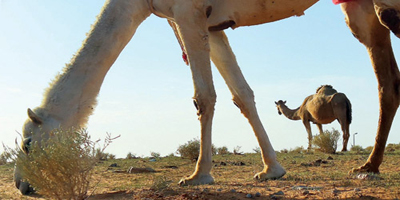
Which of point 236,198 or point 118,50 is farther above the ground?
point 118,50

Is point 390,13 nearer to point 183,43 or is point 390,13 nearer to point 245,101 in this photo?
point 245,101

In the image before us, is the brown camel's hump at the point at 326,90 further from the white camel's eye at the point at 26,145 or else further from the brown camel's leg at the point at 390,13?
the white camel's eye at the point at 26,145

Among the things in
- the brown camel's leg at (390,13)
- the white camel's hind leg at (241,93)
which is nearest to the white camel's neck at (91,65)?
the white camel's hind leg at (241,93)

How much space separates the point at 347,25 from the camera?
556 cm

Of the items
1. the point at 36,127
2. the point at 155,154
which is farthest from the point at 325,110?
the point at 36,127

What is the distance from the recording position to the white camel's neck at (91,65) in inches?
212

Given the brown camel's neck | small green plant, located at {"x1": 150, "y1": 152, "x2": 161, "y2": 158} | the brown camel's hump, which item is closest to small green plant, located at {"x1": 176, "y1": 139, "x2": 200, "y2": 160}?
small green plant, located at {"x1": 150, "y1": 152, "x2": 161, "y2": 158}

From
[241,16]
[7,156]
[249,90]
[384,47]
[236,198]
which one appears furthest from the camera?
[249,90]

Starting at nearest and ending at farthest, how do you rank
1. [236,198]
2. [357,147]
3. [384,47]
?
[236,198] < [384,47] < [357,147]

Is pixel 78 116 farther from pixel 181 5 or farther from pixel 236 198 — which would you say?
pixel 236 198

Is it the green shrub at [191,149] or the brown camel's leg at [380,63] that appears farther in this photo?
the green shrub at [191,149]

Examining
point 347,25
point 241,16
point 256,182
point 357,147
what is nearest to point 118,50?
point 241,16

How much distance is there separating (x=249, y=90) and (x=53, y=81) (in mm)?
2660

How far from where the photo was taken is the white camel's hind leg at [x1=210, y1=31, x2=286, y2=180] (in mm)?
5926
